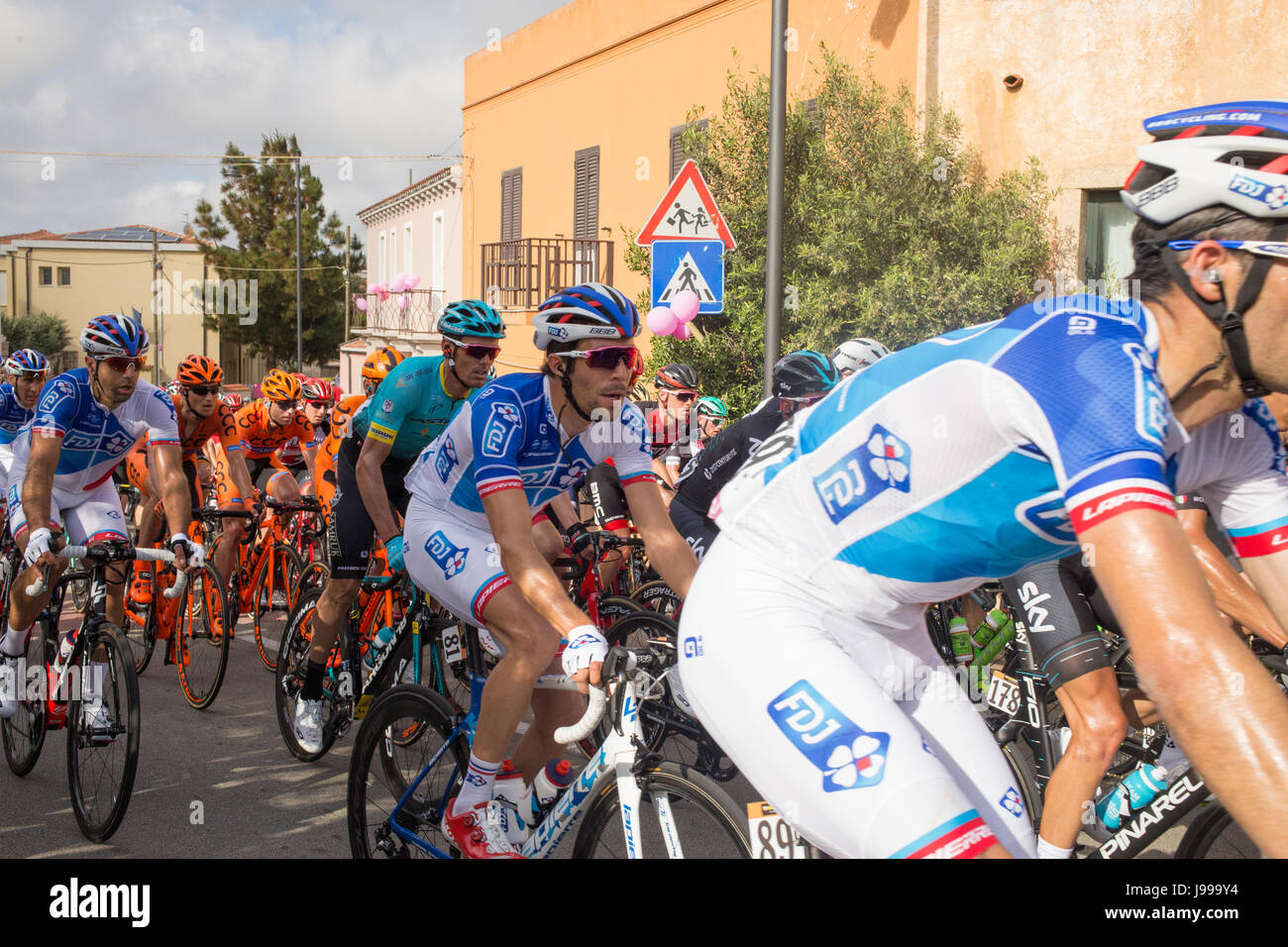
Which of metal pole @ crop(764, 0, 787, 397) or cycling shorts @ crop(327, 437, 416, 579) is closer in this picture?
cycling shorts @ crop(327, 437, 416, 579)

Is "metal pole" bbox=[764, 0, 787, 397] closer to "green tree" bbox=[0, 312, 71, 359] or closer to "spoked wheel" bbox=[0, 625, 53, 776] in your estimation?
"spoked wheel" bbox=[0, 625, 53, 776]

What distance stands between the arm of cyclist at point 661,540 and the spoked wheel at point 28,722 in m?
3.36

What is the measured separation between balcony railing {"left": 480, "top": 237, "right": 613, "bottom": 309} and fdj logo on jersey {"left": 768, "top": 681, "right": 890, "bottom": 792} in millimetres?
18782

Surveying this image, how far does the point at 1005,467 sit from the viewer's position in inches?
72.9

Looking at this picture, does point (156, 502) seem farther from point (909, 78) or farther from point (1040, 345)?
point (909, 78)

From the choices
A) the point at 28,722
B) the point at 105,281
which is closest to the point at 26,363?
the point at 28,722

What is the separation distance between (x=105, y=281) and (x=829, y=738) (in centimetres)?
7972

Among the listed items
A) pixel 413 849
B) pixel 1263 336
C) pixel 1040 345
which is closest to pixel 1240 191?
pixel 1263 336

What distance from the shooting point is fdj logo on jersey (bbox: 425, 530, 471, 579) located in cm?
398

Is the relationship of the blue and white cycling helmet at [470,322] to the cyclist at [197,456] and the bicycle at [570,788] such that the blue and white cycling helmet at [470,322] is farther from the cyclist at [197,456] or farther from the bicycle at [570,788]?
the cyclist at [197,456]

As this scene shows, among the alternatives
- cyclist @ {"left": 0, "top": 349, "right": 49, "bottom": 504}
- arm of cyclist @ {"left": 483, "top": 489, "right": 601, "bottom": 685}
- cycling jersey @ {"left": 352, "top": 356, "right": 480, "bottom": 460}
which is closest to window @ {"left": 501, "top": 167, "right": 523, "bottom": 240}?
cyclist @ {"left": 0, "top": 349, "right": 49, "bottom": 504}

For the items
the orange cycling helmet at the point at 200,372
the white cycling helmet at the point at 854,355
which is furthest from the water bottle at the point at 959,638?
the orange cycling helmet at the point at 200,372

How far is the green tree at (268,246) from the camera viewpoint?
56.6 meters
